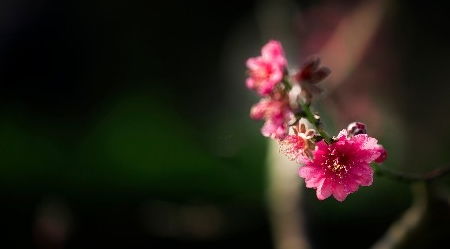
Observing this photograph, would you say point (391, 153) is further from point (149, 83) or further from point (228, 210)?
point (149, 83)

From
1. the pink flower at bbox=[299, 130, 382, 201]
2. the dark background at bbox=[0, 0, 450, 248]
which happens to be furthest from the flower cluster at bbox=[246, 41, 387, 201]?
the dark background at bbox=[0, 0, 450, 248]

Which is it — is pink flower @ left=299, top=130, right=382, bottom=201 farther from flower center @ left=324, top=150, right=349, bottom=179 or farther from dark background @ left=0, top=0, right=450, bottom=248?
dark background @ left=0, top=0, right=450, bottom=248

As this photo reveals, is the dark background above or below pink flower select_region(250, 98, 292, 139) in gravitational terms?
above

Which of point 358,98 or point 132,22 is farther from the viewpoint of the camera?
point 132,22

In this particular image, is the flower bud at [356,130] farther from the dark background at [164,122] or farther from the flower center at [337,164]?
the dark background at [164,122]

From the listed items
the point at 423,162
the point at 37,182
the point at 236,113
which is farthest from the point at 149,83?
the point at 423,162

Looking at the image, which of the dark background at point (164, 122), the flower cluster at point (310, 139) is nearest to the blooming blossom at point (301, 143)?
the flower cluster at point (310, 139)

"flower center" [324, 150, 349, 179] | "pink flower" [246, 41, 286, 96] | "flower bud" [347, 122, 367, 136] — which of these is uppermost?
"pink flower" [246, 41, 286, 96]
